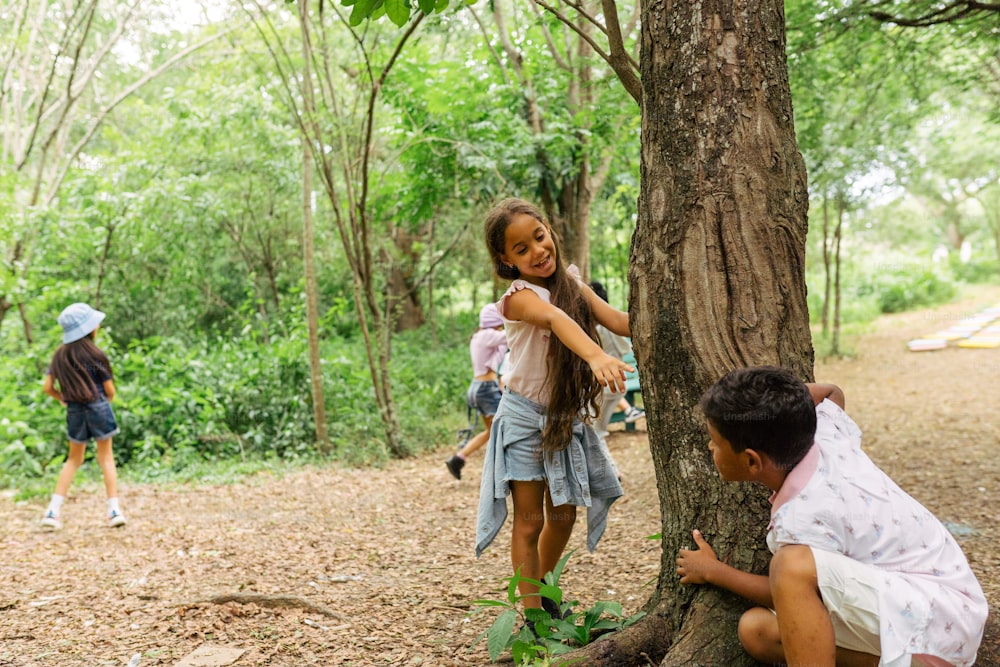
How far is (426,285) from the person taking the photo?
17.1 metres

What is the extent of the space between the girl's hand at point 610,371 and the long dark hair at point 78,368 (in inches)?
187

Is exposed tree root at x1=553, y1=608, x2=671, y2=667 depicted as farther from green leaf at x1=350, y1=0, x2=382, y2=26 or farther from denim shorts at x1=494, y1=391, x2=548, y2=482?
green leaf at x1=350, y1=0, x2=382, y2=26

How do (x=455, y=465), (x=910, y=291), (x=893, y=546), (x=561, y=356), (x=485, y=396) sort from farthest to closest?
(x=910, y=291), (x=485, y=396), (x=455, y=465), (x=561, y=356), (x=893, y=546)

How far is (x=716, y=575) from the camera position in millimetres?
2375

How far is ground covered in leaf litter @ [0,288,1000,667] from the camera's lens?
10.7 ft

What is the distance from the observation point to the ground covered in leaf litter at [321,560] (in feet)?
10.7

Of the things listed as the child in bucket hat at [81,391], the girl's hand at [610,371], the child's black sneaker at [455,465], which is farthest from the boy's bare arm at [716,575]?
the child in bucket hat at [81,391]

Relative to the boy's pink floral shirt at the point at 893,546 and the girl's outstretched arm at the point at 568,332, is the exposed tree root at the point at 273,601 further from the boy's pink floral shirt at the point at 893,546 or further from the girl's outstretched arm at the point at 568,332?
the boy's pink floral shirt at the point at 893,546

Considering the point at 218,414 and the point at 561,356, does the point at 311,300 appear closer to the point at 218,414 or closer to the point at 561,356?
the point at 218,414

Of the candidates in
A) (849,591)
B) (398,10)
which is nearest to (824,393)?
(849,591)

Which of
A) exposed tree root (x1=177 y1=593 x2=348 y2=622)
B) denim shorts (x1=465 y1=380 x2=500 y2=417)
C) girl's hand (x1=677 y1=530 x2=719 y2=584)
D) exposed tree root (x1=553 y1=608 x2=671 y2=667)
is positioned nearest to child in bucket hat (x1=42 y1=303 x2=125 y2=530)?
exposed tree root (x1=177 y1=593 x2=348 y2=622)

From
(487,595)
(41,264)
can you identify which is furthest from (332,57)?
(487,595)

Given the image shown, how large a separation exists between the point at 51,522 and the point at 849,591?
5.57m

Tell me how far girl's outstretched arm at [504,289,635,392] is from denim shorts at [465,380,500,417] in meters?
4.01
